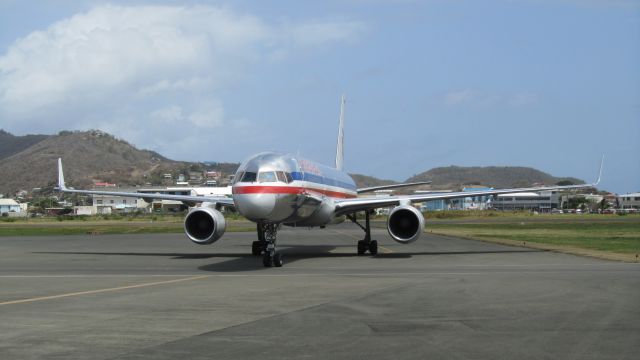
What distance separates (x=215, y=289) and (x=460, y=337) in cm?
828

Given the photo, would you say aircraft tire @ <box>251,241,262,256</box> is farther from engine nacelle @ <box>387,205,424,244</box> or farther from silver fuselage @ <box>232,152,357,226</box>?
engine nacelle @ <box>387,205,424,244</box>

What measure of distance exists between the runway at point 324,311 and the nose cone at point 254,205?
69.8 inches

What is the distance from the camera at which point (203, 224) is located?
29109 mm

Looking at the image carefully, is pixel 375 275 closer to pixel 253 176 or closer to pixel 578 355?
pixel 253 176

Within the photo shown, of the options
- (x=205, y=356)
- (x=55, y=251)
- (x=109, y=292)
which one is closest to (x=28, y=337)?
(x=205, y=356)

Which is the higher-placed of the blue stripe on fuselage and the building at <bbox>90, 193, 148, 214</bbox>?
the building at <bbox>90, 193, 148, 214</bbox>

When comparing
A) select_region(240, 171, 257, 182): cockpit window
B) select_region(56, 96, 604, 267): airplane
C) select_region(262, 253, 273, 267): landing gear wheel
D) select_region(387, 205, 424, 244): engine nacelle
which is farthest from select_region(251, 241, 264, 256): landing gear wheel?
select_region(240, 171, 257, 182): cockpit window

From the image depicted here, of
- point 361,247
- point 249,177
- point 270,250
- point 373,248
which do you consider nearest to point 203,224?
point 270,250

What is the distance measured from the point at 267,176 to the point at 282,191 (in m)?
0.72

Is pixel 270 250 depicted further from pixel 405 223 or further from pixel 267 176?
pixel 405 223

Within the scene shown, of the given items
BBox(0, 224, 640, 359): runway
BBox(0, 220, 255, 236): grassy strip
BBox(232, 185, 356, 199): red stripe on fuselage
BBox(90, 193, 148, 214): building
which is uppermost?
BBox(90, 193, 148, 214): building

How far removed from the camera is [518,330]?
11.1m

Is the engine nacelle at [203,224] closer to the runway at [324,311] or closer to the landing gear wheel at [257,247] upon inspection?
the landing gear wheel at [257,247]

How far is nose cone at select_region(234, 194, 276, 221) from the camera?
2428cm
